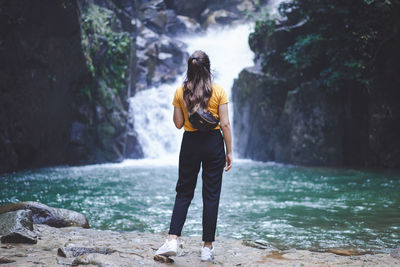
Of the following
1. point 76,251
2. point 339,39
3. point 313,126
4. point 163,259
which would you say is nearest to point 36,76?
point 313,126

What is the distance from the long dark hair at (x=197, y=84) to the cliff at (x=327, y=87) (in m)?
9.52

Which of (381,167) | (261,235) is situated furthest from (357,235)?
(381,167)

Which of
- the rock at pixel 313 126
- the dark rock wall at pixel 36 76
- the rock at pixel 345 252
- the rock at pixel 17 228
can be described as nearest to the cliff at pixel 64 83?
the dark rock wall at pixel 36 76

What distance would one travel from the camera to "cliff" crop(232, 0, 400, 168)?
1186 centimetres

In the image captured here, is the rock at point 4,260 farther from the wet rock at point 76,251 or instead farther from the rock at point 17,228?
the rock at point 17,228

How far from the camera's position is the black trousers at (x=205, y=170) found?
3.28m

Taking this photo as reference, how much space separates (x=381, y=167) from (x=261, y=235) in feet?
29.5

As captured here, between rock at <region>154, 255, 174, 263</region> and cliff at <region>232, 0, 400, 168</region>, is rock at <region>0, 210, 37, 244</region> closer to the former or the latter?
rock at <region>154, 255, 174, 263</region>

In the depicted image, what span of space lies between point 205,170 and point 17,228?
80.0 inches

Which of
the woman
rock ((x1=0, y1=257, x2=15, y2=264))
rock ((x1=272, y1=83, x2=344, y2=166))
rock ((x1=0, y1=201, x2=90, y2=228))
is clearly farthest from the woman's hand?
rock ((x1=272, y1=83, x2=344, y2=166))

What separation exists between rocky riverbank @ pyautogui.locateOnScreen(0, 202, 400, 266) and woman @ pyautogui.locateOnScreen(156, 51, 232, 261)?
0.39 m

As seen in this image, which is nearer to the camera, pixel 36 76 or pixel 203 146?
pixel 203 146

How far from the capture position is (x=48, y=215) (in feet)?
16.1

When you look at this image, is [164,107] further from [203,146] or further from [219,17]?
[203,146]
